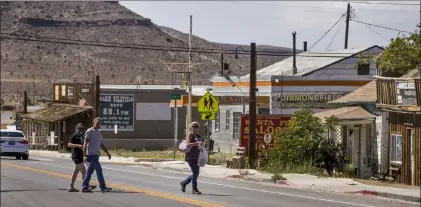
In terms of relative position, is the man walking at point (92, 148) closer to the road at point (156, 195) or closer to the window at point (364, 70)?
the road at point (156, 195)

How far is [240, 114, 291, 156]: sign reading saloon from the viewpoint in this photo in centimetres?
3678

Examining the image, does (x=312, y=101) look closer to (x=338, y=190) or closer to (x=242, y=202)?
(x=338, y=190)

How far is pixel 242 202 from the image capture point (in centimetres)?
1959

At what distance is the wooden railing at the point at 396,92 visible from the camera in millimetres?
25391

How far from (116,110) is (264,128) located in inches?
1103

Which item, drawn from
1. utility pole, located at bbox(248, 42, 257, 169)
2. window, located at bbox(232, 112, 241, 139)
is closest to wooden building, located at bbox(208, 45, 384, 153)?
window, located at bbox(232, 112, 241, 139)

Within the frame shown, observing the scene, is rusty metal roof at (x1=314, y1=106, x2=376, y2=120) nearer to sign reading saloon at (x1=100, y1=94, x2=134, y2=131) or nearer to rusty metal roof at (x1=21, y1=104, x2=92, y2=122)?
rusty metal roof at (x1=21, y1=104, x2=92, y2=122)

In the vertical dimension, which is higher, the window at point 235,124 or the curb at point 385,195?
the window at point 235,124

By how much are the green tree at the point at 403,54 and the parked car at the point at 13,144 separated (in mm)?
16599

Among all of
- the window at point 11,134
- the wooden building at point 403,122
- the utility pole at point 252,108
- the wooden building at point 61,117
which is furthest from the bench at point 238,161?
the wooden building at point 61,117

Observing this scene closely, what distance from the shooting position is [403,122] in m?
27.3

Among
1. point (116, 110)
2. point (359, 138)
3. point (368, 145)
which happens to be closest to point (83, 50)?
point (116, 110)

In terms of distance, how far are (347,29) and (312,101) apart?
16211mm

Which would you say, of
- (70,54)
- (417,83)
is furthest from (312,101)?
(70,54)
